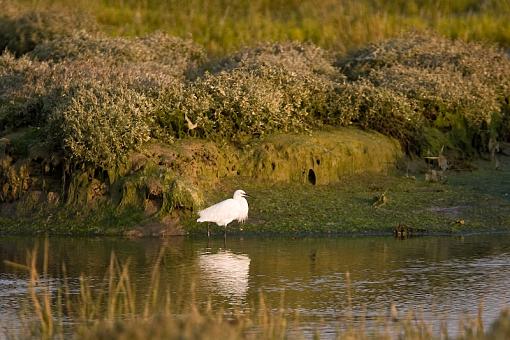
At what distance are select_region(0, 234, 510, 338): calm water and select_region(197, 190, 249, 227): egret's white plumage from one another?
0.89 ft

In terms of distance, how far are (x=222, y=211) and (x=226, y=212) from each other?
0.05 m

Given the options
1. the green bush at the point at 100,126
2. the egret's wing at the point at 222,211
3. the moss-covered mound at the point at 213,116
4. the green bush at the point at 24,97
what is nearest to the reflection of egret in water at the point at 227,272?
the egret's wing at the point at 222,211

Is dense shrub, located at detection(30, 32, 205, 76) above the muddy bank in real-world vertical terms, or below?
above

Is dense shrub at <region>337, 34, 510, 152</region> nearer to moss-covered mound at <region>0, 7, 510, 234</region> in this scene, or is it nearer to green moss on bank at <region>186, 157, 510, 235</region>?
moss-covered mound at <region>0, 7, 510, 234</region>

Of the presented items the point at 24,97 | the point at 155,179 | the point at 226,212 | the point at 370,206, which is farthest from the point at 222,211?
the point at 24,97

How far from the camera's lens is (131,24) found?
86.9 feet

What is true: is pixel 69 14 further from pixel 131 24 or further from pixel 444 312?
pixel 444 312

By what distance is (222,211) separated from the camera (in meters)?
13.7

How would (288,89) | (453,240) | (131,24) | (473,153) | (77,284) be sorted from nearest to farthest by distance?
(77,284)
(453,240)
(288,89)
(473,153)
(131,24)

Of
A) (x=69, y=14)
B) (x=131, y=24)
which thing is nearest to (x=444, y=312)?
(x=69, y=14)

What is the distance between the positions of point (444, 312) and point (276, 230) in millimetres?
4746

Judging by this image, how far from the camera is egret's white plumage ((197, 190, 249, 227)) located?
13734 millimetres

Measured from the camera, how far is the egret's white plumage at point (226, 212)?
13.7m

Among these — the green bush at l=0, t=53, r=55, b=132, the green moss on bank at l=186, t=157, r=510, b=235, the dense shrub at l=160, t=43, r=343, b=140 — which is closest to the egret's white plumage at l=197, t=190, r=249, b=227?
the green moss on bank at l=186, t=157, r=510, b=235
